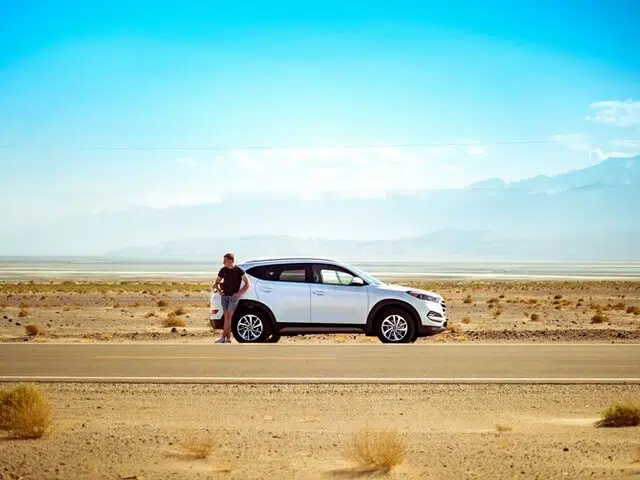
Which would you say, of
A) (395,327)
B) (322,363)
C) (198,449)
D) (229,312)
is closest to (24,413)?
(198,449)

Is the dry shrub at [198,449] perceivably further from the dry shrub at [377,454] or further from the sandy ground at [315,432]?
the dry shrub at [377,454]

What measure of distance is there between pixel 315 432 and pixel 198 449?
6.21ft

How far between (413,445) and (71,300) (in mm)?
45305

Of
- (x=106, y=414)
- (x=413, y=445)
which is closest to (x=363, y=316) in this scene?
(x=106, y=414)

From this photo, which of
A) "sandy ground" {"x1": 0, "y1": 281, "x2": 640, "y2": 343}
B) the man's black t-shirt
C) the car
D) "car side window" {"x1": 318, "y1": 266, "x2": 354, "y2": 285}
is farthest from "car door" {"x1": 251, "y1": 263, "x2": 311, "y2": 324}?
"sandy ground" {"x1": 0, "y1": 281, "x2": 640, "y2": 343}

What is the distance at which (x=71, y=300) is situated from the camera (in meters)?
52.1

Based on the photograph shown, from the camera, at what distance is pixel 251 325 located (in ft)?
66.2

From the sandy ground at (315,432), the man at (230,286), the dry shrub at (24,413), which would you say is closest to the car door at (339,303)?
the man at (230,286)

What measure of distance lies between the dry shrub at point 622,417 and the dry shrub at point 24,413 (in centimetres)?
656

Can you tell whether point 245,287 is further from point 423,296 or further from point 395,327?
point 423,296

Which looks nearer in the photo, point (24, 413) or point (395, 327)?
point (24, 413)

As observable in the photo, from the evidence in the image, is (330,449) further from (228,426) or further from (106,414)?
(106,414)

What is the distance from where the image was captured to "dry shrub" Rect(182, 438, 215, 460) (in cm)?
882

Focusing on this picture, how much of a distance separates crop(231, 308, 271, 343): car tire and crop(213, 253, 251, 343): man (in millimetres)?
266
